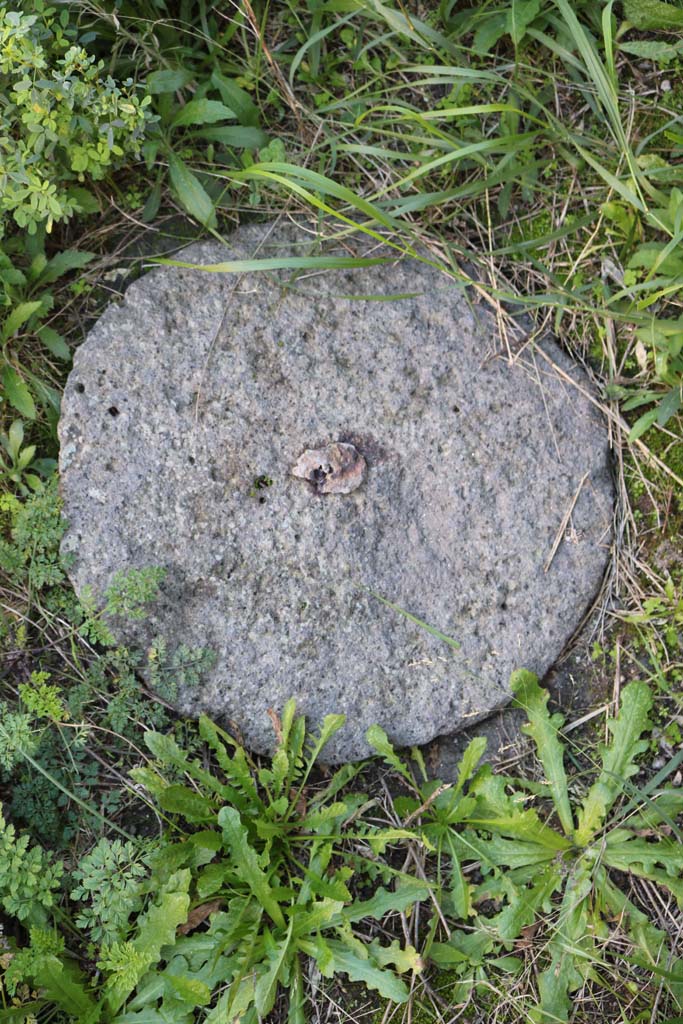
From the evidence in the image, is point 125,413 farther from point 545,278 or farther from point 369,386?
point 545,278

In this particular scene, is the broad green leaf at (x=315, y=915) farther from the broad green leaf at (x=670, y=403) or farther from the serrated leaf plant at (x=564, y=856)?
the broad green leaf at (x=670, y=403)

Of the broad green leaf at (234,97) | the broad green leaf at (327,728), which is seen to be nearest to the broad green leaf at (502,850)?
the broad green leaf at (327,728)

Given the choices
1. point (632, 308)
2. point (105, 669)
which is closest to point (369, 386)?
point (632, 308)

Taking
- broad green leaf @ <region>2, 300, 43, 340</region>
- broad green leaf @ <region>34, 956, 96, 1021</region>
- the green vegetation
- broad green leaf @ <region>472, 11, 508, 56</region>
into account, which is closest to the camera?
broad green leaf @ <region>34, 956, 96, 1021</region>

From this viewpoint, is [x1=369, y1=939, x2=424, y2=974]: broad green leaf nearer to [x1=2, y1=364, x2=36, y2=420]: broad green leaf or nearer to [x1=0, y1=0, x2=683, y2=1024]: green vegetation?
[x1=0, y1=0, x2=683, y2=1024]: green vegetation

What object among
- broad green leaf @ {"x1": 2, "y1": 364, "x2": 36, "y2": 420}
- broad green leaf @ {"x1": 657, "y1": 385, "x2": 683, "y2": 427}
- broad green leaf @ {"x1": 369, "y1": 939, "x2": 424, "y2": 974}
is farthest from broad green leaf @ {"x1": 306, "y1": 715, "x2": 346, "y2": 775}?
broad green leaf @ {"x1": 657, "y1": 385, "x2": 683, "y2": 427}

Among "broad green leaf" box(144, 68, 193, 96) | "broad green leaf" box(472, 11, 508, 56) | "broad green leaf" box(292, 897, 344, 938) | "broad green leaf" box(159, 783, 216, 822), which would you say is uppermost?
"broad green leaf" box(144, 68, 193, 96)
